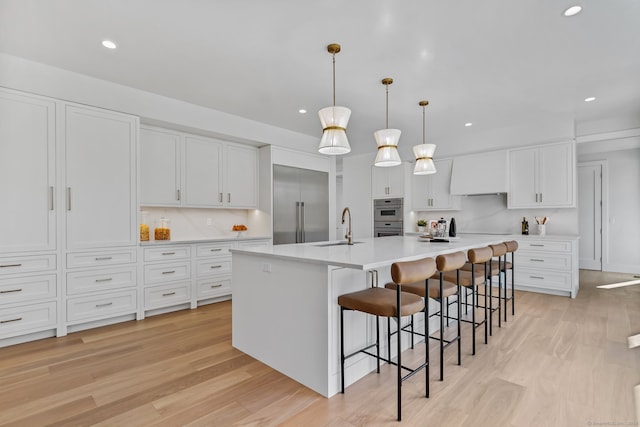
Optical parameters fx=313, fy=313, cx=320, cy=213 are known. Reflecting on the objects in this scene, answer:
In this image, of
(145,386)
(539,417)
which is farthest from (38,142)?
(539,417)

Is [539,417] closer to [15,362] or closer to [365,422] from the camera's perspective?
[365,422]

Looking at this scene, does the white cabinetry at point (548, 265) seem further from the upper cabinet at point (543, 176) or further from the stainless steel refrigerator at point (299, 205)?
the stainless steel refrigerator at point (299, 205)

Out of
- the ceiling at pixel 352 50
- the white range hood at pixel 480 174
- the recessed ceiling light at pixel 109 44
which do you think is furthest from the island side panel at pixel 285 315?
the white range hood at pixel 480 174

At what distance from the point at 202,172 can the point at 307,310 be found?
3.06 m

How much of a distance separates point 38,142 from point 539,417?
175 inches

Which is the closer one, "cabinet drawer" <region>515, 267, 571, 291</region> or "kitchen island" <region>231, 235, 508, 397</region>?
"kitchen island" <region>231, 235, 508, 397</region>

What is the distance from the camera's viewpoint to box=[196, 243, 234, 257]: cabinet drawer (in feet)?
13.5

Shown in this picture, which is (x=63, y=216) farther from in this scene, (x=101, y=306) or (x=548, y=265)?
(x=548, y=265)

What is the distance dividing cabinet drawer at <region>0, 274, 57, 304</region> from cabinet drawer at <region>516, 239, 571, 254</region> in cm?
598

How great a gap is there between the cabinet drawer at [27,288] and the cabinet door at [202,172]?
169cm

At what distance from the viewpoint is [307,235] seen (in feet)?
18.0

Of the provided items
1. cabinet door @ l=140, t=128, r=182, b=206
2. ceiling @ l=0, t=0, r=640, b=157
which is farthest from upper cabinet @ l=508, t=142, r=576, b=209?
cabinet door @ l=140, t=128, r=182, b=206

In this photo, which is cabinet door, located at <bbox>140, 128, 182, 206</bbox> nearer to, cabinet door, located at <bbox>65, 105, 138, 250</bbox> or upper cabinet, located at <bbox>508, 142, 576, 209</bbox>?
cabinet door, located at <bbox>65, 105, 138, 250</bbox>

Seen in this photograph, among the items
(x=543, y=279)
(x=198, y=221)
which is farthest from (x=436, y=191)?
(x=198, y=221)
